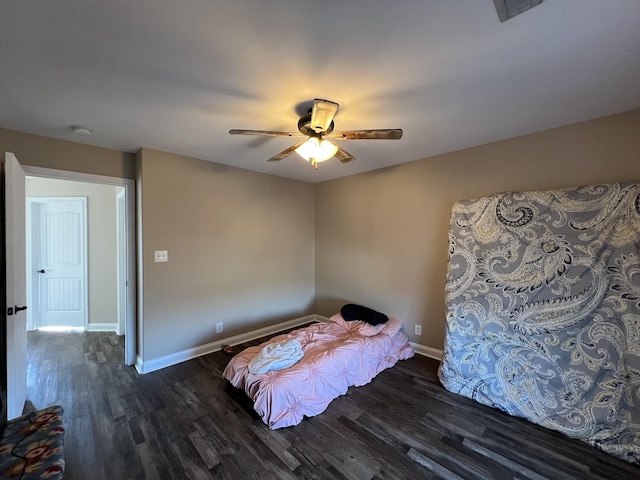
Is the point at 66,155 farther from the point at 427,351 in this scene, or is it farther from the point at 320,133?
the point at 427,351

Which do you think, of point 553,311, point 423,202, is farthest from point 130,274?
point 553,311

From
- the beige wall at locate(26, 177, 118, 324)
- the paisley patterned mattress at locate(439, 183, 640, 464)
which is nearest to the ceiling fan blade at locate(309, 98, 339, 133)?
the paisley patterned mattress at locate(439, 183, 640, 464)

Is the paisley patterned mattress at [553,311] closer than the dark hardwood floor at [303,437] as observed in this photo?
No

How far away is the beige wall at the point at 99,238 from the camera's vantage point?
4.14m

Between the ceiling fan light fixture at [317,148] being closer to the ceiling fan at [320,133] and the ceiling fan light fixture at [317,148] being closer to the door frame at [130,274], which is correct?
the ceiling fan at [320,133]

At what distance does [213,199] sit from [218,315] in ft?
5.01

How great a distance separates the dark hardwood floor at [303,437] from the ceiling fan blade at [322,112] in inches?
90.3

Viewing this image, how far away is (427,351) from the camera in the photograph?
10.3 feet

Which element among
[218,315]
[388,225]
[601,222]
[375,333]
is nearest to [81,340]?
[218,315]

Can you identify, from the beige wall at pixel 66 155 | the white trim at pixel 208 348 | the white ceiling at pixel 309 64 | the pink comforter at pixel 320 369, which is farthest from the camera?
the white trim at pixel 208 348

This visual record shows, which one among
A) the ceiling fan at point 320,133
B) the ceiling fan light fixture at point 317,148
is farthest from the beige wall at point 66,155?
the ceiling fan light fixture at point 317,148

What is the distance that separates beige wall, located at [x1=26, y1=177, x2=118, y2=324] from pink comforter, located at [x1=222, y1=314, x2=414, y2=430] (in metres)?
3.05

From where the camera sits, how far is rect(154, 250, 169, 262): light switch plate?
2.88 meters

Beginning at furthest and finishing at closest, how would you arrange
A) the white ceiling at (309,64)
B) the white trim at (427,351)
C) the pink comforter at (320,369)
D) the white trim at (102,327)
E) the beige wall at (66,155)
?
the white trim at (102,327)
the white trim at (427,351)
the beige wall at (66,155)
the pink comforter at (320,369)
the white ceiling at (309,64)
